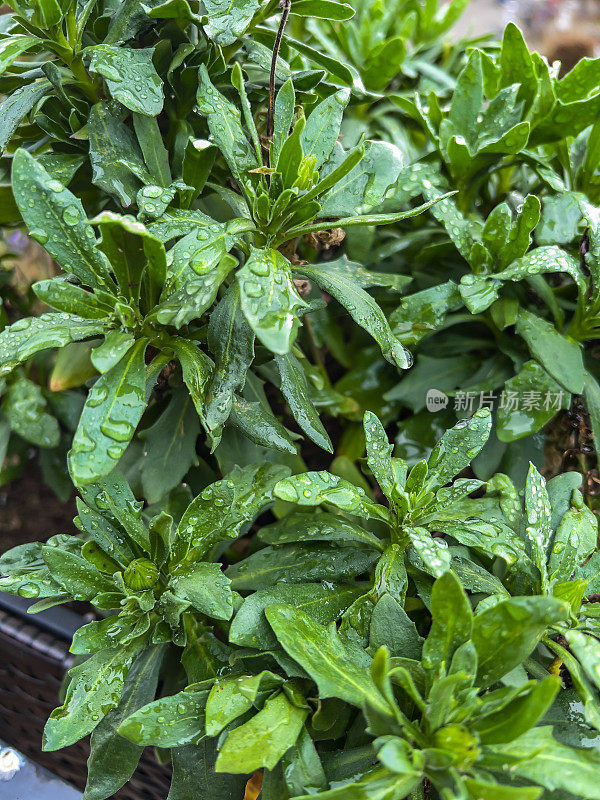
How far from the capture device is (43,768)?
1.21 m

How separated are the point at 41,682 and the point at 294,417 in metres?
0.60

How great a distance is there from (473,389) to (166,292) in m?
0.55

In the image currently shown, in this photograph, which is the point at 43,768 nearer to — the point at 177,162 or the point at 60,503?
the point at 60,503

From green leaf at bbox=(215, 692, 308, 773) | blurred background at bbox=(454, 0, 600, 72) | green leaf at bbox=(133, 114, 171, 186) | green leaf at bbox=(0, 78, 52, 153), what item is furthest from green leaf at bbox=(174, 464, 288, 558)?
blurred background at bbox=(454, 0, 600, 72)

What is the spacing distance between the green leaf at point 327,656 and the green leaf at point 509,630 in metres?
0.11

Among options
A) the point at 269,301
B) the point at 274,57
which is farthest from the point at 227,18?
the point at 269,301

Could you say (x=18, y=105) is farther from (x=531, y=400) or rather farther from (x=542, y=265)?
(x=531, y=400)

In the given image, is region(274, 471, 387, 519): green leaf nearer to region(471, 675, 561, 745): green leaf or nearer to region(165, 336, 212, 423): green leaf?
region(165, 336, 212, 423): green leaf

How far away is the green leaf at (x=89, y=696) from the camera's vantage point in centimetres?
73

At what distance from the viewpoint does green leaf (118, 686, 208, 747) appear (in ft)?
2.27

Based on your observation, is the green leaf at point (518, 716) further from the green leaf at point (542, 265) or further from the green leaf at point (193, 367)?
the green leaf at point (542, 265)

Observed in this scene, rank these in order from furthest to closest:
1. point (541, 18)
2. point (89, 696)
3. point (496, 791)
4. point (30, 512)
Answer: point (541, 18) < point (30, 512) < point (89, 696) < point (496, 791)

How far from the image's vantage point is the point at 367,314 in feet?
2.71

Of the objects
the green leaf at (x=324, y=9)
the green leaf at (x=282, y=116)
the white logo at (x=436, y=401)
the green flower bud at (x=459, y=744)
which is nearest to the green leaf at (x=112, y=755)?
the green flower bud at (x=459, y=744)
